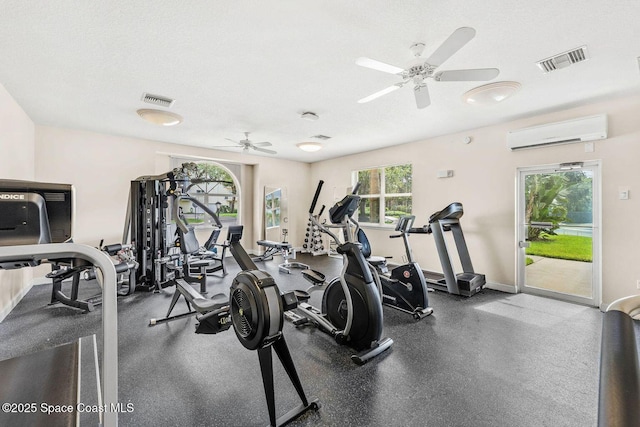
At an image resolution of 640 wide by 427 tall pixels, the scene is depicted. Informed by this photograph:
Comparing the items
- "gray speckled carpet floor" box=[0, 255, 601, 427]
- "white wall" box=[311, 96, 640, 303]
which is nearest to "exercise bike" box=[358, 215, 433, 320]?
"gray speckled carpet floor" box=[0, 255, 601, 427]

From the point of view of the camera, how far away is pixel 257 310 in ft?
5.27

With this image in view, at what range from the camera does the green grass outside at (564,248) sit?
12.4ft

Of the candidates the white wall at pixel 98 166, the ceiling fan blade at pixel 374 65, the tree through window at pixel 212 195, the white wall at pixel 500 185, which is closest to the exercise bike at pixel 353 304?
the ceiling fan blade at pixel 374 65

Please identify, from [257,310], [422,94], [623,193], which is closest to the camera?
[257,310]

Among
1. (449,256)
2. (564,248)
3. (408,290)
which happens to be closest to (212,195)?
(408,290)

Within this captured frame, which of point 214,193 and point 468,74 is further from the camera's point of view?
point 214,193

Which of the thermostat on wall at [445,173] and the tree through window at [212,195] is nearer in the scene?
the thermostat on wall at [445,173]

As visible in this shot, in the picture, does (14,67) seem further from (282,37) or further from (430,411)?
(430,411)

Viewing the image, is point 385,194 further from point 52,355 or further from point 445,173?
point 52,355

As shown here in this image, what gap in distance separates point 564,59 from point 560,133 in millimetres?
1640

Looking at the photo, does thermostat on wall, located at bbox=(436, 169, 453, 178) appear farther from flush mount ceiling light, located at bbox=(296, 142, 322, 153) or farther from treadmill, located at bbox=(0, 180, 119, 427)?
treadmill, located at bbox=(0, 180, 119, 427)

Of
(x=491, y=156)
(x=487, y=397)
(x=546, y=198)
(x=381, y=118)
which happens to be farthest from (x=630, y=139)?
(x=487, y=397)

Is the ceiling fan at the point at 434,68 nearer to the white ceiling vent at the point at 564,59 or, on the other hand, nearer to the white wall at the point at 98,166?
the white ceiling vent at the point at 564,59

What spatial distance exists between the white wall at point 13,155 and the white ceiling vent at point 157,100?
1.41 m
